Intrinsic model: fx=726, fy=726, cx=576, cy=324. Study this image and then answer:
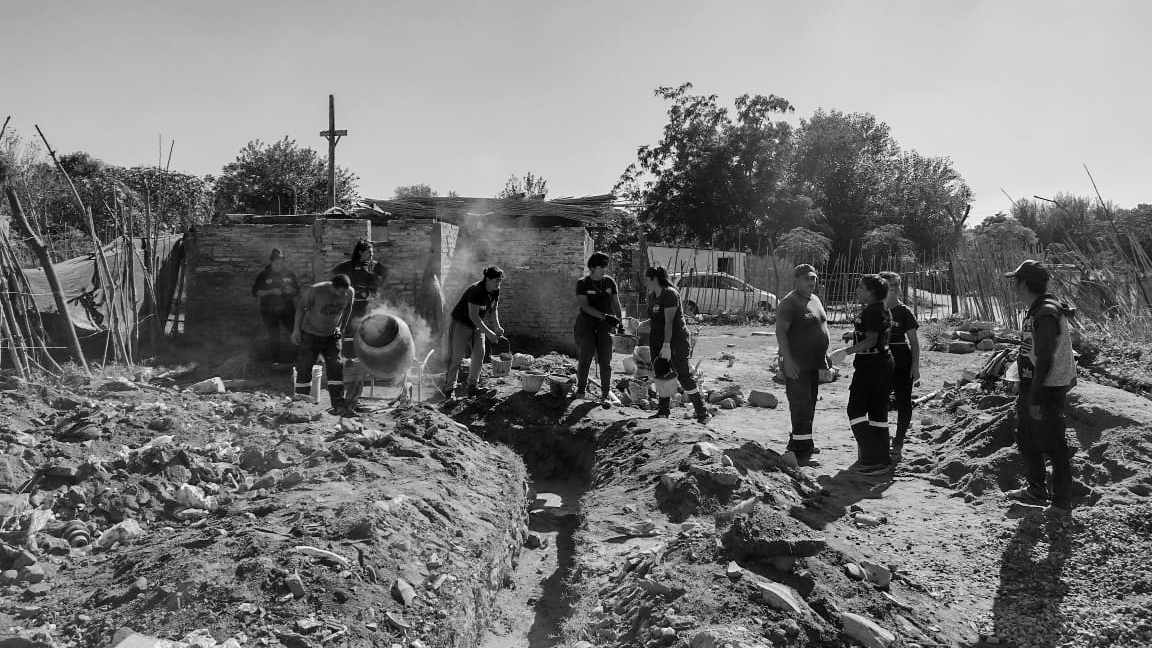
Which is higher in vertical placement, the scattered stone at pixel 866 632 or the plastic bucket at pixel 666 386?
the plastic bucket at pixel 666 386

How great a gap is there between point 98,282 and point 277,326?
8.95 ft

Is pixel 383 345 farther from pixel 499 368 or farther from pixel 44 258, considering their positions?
pixel 44 258

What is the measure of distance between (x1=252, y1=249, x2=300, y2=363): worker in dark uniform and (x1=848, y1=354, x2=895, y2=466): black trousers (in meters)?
7.20

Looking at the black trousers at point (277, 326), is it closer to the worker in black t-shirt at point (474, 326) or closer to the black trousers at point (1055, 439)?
the worker in black t-shirt at point (474, 326)

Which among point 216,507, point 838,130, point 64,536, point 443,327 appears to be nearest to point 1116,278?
point 443,327

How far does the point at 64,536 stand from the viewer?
3770mm

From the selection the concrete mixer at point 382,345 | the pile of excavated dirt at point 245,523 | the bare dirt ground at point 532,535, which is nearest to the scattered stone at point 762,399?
the bare dirt ground at point 532,535

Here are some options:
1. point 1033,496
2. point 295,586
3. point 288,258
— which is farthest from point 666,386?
point 288,258

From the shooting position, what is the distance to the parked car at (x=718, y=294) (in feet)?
67.3

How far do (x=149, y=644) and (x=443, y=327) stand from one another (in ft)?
25.5

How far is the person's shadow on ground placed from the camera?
3428mm

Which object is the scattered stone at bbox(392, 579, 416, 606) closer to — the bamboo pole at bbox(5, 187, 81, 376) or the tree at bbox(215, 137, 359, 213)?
the bamboo pole at bbox(5, 187, 81, 376)

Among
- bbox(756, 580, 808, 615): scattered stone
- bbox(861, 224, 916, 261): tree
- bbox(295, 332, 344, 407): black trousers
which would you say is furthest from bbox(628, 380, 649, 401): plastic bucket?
bbox(861, 224, 916, 261): tree

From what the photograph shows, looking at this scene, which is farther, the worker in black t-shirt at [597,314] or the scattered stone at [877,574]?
the worker in black t-shirt at [597,314]
